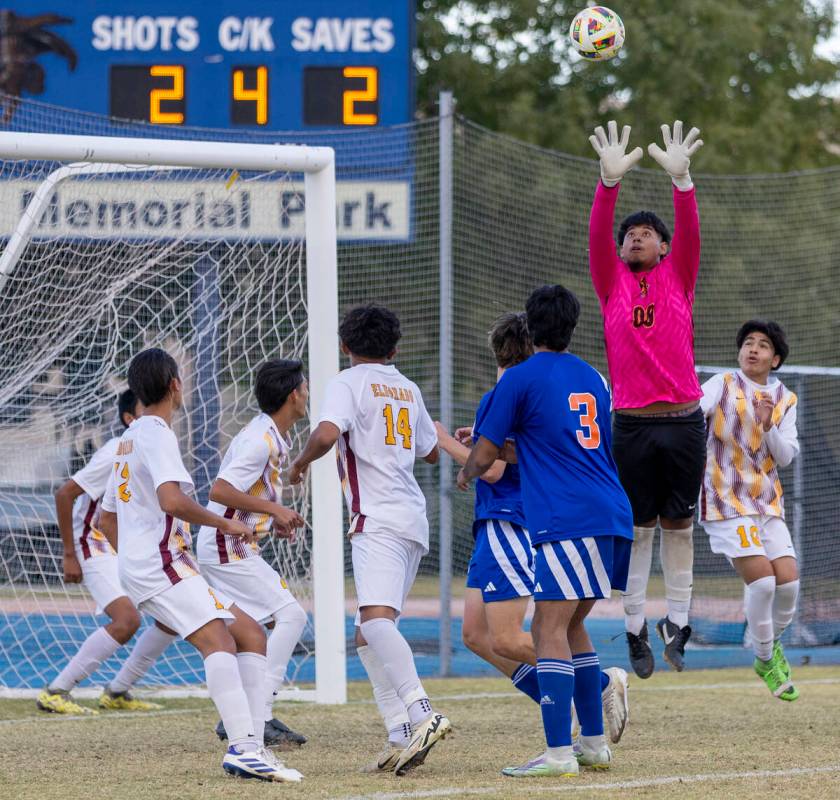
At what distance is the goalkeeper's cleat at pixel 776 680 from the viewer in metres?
8.13

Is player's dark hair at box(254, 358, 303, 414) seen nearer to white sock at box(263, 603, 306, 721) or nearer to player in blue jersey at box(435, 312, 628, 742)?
player in blue jersey at box(435, 312, 628, 742)

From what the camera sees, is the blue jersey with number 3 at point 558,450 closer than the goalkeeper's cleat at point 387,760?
Yes

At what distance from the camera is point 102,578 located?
9.00m

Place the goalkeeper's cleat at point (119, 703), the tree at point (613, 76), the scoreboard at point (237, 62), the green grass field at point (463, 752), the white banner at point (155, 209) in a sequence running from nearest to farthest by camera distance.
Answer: the green grass field at point (463, 752) → the goalkeeper's cleat at point (119, 703) → the white banner at point (155, 209) → the scoreboard at point (237, 62) → the tree at point (613, 76)

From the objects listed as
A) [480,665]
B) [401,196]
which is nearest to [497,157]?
[401,196]

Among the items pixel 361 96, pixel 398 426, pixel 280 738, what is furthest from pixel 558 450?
pixel 361 96

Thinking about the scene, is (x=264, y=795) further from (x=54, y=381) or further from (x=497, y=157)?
(x=497, y=157)

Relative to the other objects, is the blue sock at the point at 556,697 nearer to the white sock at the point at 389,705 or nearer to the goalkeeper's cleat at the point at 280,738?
the white sock at the point at 389,705

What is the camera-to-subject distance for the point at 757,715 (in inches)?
330

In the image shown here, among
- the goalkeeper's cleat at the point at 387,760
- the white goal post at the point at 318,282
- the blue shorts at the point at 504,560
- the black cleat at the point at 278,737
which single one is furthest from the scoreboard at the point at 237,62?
the goalkeeper's cleat at the point at 387,760

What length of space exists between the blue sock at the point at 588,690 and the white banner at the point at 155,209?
4102mm

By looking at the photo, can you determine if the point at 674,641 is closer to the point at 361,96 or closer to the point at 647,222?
the point at 647,222

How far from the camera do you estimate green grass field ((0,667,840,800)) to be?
5.67 m

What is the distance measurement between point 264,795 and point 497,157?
1061cm
